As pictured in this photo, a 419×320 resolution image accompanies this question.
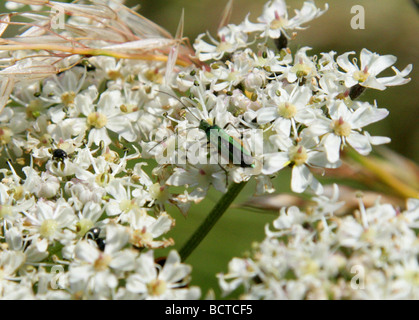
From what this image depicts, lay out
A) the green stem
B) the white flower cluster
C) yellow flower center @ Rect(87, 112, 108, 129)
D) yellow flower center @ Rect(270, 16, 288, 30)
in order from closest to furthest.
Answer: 1. the white flower cluster
2. the green stem
3. yellow flower center @ Rect(87, 112, 108, 129)
4. yellow flower center @ Rect(270, 16, 288, 30)

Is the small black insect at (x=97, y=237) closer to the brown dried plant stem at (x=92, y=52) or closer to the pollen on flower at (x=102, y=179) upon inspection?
the pollen on flower at (x=102, y=179)

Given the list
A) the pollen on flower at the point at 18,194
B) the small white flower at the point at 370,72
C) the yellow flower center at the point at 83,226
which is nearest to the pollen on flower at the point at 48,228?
the yellow flower center at the point at 83,226

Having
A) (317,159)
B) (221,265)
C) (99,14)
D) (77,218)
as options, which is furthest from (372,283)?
(99,14)

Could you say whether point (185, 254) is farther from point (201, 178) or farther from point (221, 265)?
point (221, 265)

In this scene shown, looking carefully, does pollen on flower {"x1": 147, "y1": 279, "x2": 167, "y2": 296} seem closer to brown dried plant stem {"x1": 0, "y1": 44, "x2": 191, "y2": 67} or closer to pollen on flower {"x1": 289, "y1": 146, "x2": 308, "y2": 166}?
pollen on flower {"x1": 289, "y1": 146, "x2": 308, "y2": 166}

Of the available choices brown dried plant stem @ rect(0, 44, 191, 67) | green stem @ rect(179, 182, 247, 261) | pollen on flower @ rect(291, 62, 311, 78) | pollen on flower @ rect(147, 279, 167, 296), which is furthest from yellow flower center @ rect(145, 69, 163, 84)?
pollen on flower @ rect(147, 279, 167, 296)

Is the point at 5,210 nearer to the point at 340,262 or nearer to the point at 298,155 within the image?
the point at 298,155

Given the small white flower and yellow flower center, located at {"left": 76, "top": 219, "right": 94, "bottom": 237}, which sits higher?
the small white flower
